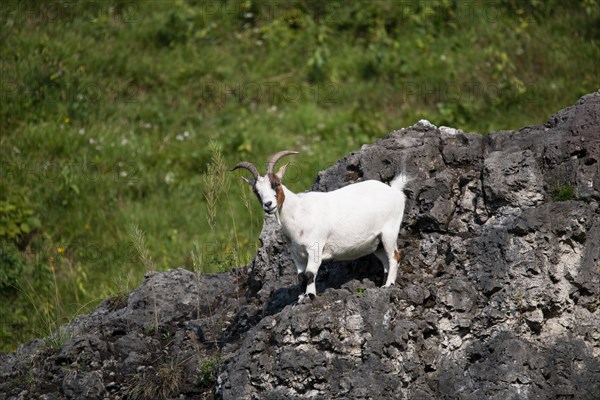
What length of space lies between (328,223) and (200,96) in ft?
31.3

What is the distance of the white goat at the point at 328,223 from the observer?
774cm

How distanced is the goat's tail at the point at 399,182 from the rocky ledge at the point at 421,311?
0.20ft

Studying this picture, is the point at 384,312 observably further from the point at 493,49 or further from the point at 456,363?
the point at 493,49

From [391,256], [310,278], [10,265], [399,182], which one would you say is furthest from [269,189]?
[10,265]

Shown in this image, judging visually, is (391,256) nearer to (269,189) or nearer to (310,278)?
(310,278)

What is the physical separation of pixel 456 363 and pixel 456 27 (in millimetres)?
11238

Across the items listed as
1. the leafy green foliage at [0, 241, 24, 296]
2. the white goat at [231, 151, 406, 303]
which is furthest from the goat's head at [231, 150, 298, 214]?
the leafy green foliage at [0, 241, 24, 296]

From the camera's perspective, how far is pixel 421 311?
761cm

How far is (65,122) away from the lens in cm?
1598

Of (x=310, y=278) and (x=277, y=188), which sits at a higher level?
(x=277, y=188)

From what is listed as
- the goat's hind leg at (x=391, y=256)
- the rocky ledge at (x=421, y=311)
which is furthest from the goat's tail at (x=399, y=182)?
the goat's hind leg at (x=391, y=256)

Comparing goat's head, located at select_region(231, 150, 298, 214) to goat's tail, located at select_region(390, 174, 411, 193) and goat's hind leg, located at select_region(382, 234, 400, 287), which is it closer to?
goat's hind leg, located at select_region(382, 234, 400, 287)

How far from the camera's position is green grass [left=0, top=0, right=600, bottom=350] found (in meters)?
14.4

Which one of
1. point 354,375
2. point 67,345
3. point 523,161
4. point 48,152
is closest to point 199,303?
point 67,345
